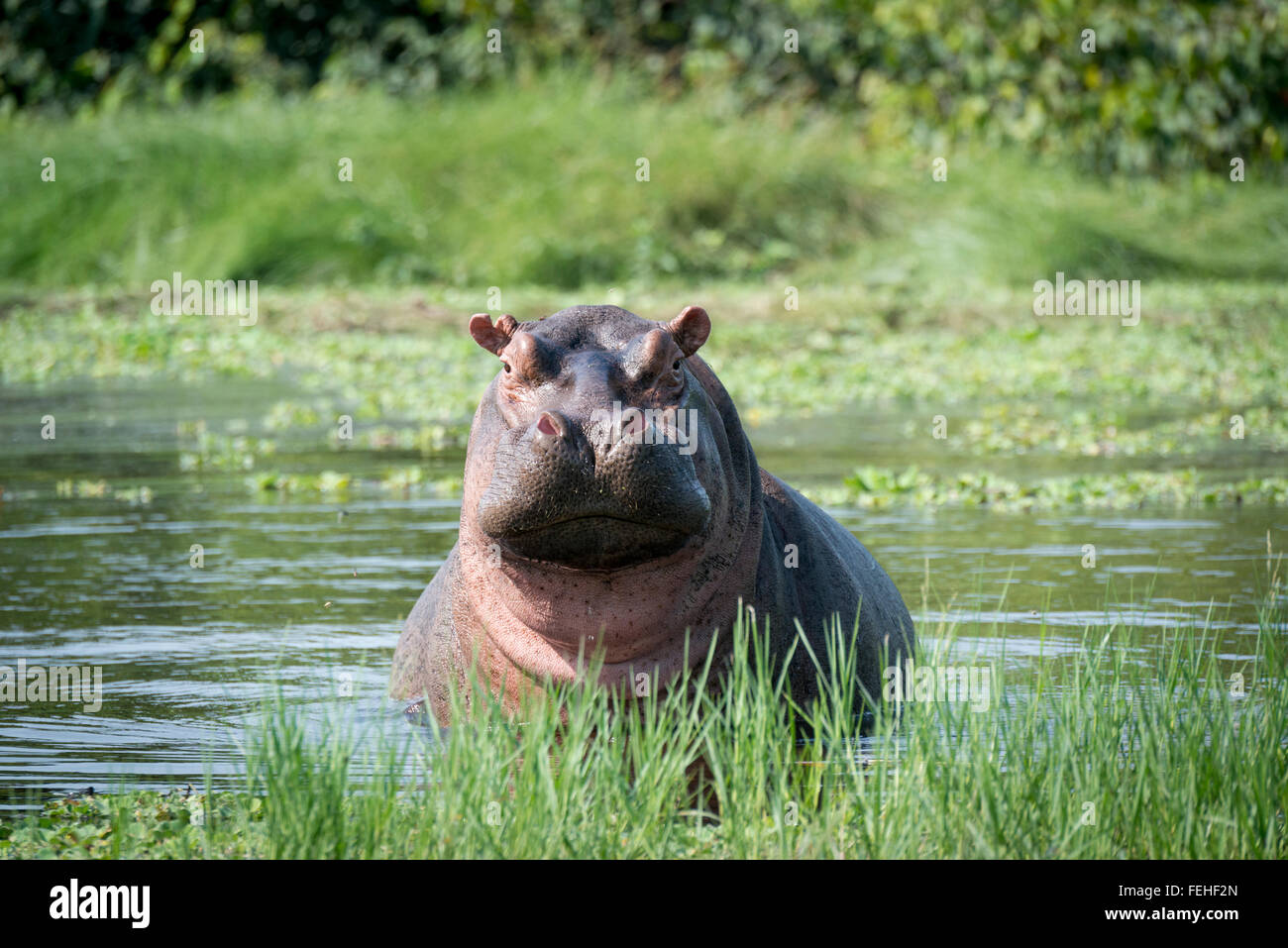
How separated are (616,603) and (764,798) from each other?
0.72m

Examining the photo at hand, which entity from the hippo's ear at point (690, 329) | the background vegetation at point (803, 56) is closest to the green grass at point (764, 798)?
the hippo's ear at point (690, 329)

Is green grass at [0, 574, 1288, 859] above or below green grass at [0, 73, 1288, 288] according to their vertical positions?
below

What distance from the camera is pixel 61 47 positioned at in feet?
75.2

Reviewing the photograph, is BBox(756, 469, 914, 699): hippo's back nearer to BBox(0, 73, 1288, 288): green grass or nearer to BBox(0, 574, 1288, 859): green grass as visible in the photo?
BBox(0, 574, 1288, 859): green grass

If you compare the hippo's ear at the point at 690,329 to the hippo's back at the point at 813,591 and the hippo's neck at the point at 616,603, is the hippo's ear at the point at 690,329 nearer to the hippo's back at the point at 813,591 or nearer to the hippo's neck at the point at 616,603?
the hippo's neck at the point at 616,603

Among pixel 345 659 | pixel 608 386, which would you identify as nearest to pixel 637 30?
pixel 345 659

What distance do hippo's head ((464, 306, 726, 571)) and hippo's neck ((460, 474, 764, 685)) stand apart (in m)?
0.06

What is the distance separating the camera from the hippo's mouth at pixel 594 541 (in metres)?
4.16

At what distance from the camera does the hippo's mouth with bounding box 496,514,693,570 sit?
13.7 ft

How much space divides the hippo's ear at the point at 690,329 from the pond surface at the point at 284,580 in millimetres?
958

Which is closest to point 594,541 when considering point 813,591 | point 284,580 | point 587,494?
point 587,494

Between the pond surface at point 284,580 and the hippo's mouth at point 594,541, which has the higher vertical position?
the hippo's mouth at point 594,541

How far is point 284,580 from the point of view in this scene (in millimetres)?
7375

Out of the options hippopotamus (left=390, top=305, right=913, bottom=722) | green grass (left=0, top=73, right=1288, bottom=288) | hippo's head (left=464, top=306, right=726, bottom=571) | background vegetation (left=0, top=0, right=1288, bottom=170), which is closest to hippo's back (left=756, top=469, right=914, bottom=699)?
hippopotamus (left=390, top=305, right=913, bottom=722)
